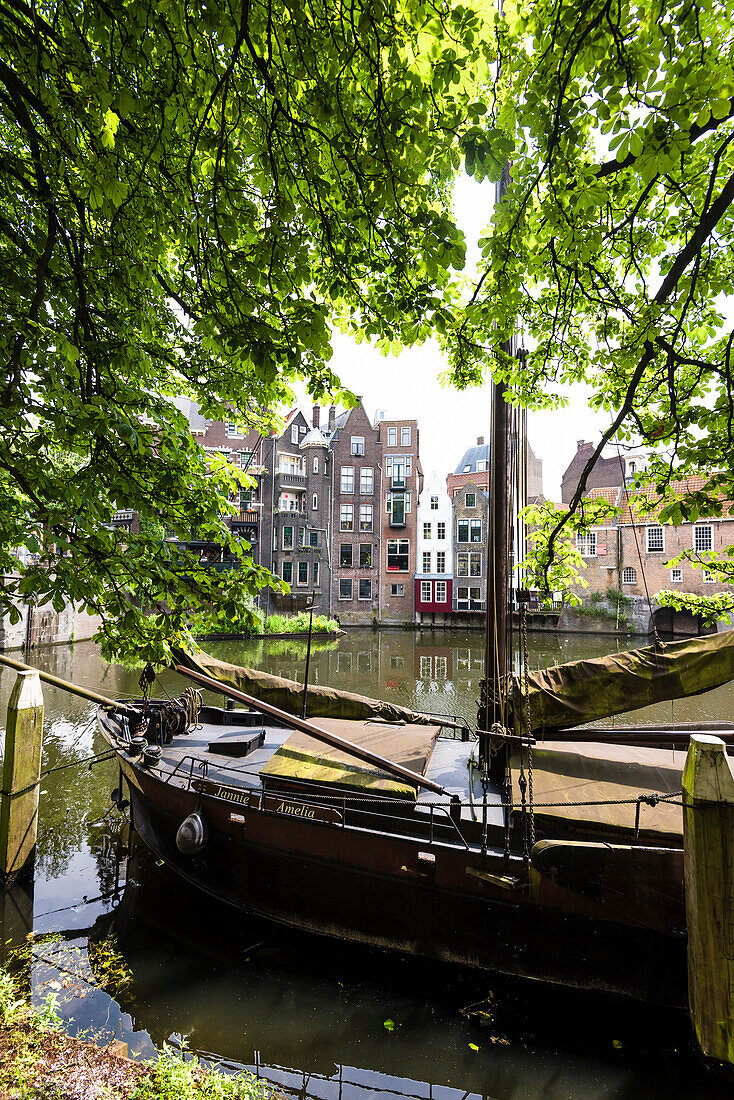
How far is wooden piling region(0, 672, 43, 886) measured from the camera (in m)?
7.05

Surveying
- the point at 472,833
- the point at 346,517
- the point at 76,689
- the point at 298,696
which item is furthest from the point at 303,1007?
the point at 346,517

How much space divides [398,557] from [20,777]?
1273 inches

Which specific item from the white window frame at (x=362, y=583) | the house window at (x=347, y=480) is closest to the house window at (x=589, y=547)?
the white window frame at (x=362, y=583)

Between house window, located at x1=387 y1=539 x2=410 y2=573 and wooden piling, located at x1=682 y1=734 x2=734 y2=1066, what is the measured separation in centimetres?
3397

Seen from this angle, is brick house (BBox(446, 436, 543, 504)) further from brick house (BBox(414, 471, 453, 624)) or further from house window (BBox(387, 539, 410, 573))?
house window (BBox(387, 539, 410, 573))

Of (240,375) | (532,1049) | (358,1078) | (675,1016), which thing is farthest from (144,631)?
(675,1016)

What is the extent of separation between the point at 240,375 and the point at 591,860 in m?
6.24

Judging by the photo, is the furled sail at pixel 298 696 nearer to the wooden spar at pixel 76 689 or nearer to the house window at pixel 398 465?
the wooden spar at pixel 76 689

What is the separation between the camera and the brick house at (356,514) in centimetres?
3775

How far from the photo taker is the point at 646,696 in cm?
611

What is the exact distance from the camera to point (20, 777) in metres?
7.14

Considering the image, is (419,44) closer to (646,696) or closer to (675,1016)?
(646,696)

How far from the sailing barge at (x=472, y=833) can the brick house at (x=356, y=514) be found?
29.9 metres


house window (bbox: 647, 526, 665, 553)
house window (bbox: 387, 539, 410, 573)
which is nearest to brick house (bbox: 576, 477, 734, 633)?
house window (bbox: 647, 526, 665, 553)
